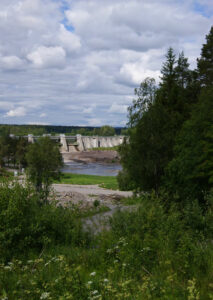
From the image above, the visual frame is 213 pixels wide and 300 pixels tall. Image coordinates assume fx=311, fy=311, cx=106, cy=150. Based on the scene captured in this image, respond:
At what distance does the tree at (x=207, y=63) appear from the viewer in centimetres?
3559

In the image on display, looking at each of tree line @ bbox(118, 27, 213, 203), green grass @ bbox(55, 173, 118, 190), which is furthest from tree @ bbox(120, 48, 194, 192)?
green grass @ bbox(55, 173, 118, 190)

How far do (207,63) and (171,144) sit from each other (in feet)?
60.7

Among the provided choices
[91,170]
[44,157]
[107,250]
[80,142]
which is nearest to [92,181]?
[91,170]

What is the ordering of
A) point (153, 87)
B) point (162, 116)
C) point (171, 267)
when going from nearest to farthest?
point (171, 267)
point (162, 116)
point (153, 87)

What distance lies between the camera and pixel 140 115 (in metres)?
23.4

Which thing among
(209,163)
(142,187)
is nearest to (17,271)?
(209,163)

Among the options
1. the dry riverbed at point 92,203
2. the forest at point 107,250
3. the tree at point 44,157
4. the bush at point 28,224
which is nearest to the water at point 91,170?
the tree at point 44,157

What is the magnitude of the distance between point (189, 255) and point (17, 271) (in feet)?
11.5

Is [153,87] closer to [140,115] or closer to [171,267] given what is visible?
[140,115]

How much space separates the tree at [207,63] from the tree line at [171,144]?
7.74 m

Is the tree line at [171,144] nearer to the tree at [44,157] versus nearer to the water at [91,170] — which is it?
the tree at [44,157]

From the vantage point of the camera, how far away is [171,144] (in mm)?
22156

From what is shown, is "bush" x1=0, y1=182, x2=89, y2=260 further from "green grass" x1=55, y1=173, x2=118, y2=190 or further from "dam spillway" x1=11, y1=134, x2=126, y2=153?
"dam spillway" x1=11, y1=134, x2=126, y2=153

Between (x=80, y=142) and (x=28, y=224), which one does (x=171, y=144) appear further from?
(x=80, y=142)
